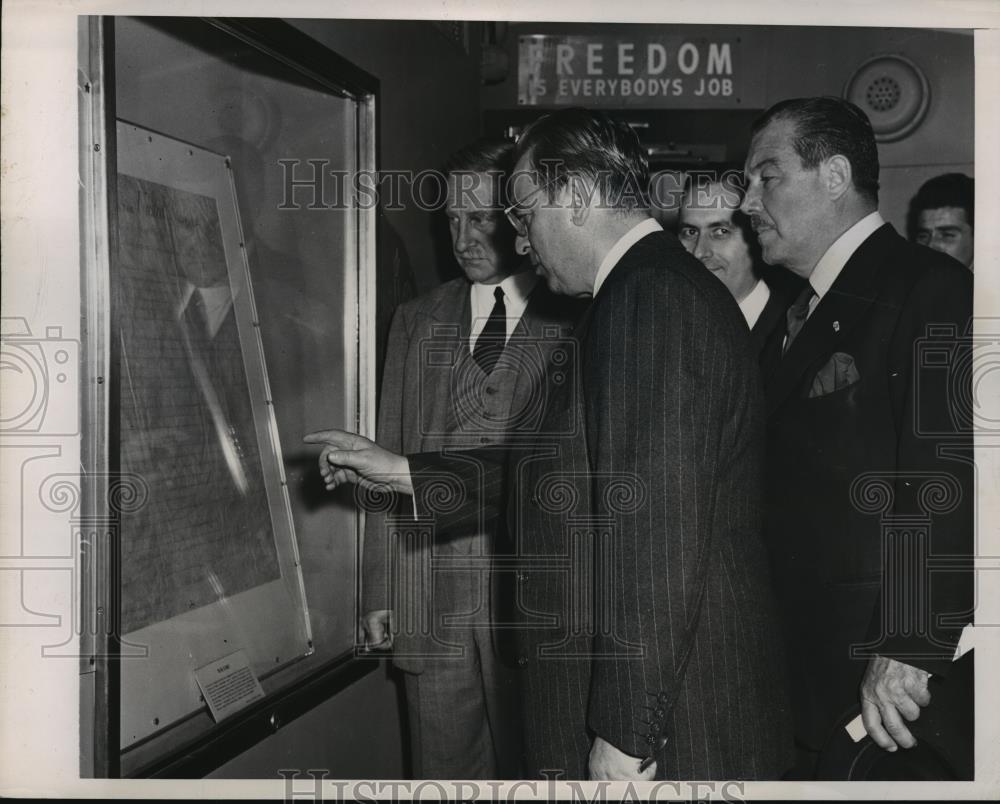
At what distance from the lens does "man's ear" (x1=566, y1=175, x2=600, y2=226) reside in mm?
1290

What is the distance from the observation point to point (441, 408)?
163 cm

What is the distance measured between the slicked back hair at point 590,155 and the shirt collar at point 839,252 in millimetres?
339

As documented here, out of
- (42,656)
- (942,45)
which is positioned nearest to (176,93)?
(42,656)

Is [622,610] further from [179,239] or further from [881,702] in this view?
[179,239]

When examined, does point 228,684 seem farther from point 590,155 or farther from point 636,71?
point 636,71

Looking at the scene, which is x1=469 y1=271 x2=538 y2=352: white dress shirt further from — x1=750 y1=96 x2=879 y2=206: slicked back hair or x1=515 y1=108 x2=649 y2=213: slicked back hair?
x1=750 y1=96 x2=879 y2=206: slicked back hair

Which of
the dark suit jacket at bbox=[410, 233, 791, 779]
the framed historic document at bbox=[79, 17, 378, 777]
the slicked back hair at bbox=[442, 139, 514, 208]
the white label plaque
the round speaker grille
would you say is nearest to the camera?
the dark suit jacket at bbox=[410, 233, 791, 779]

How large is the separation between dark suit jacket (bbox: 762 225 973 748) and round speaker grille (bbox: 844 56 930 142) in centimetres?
20

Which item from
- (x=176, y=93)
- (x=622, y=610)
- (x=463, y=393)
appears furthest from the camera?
(x=463, y=393)

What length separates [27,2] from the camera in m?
1.30

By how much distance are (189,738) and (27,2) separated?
1.04m

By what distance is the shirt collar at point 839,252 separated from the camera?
1454mm

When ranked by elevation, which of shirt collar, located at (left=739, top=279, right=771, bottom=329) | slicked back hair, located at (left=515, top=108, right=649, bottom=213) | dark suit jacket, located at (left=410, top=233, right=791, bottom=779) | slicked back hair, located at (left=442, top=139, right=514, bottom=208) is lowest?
dark suit jacket, located at (left=410, top=233, right=791, bottom=779)

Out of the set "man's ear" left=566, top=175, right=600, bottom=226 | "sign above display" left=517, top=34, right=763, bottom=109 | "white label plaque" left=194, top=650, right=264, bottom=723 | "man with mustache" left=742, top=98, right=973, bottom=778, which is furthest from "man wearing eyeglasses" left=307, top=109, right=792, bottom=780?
"white label plaque" left=194, top=650, right=264, bottom=723
